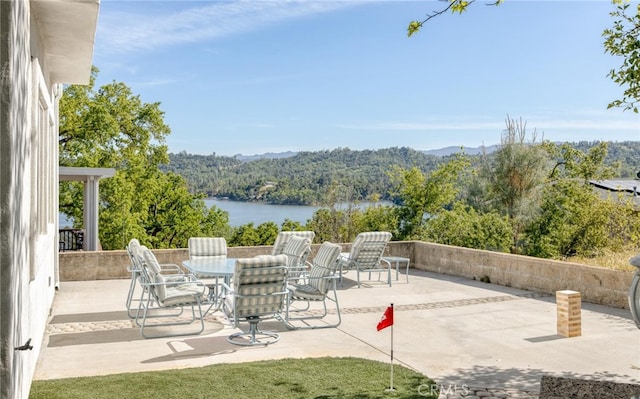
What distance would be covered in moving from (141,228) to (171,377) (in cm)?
2852

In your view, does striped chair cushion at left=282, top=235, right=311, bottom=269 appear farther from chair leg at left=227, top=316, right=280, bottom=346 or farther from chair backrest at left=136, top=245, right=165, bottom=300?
chair backrest at left=136, top=245, right=165, bottom=300

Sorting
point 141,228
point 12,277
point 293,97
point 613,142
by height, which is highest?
point 293,97

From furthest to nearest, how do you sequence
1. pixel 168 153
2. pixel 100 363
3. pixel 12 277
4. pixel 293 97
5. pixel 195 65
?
pixel 293 97 → pixel 195 65 → pixel 168 153 → pixel 100 363 → pixel 12 277

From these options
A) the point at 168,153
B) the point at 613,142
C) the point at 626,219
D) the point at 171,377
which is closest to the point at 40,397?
the point at 171,377

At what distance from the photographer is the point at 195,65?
7600 centimetres

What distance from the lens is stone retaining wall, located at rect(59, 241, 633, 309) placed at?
9.61 m

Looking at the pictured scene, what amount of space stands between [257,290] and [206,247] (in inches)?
152

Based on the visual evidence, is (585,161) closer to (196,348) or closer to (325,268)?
(325,268)

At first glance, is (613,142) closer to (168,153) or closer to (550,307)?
(168,153)

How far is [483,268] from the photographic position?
12.2 metres

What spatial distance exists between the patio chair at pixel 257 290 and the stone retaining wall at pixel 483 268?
17.9ft

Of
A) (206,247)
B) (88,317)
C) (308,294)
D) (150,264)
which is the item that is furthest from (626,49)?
(88,317)

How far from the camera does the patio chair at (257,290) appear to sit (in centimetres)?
673

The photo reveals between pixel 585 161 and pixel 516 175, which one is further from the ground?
pixel 585 161
